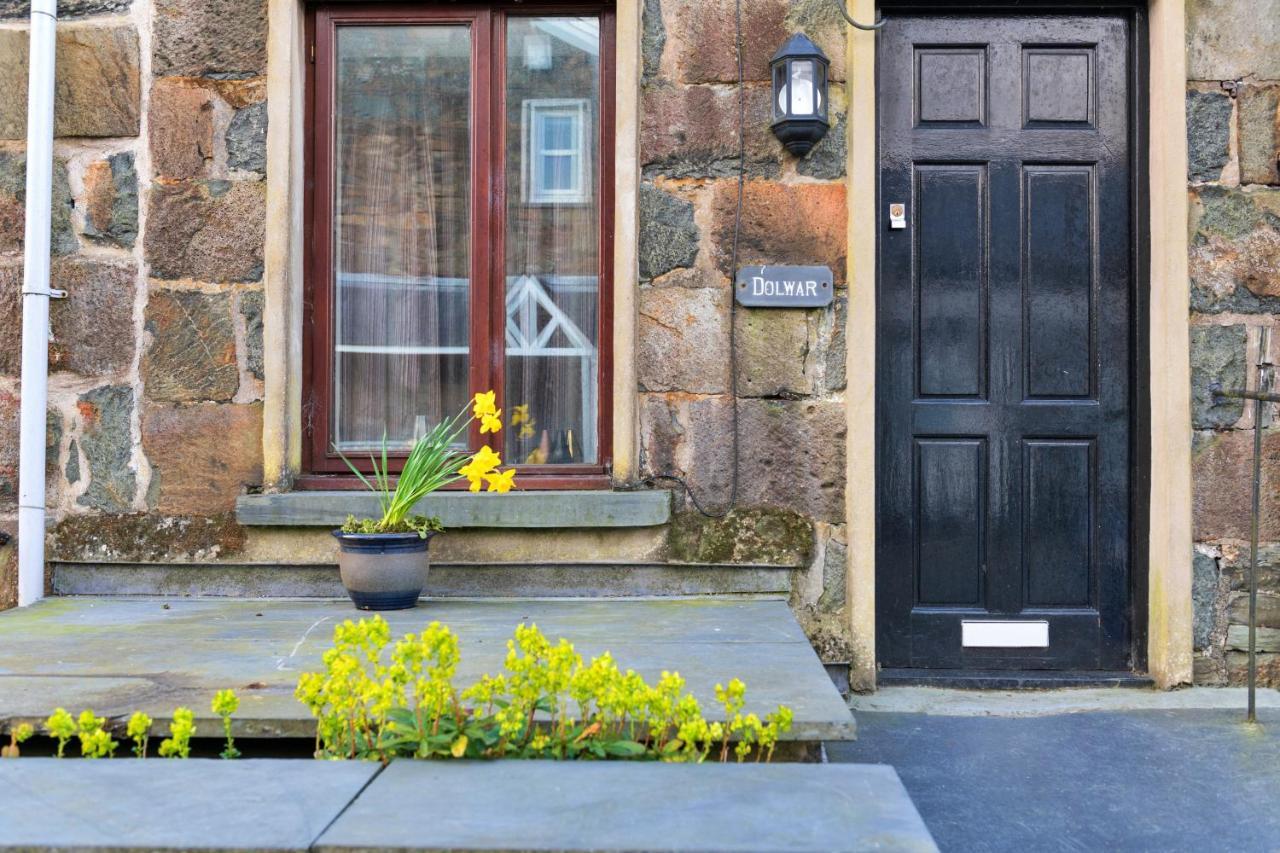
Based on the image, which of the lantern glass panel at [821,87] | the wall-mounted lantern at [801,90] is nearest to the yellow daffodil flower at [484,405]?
the wall-mounted lantern at [801,90]

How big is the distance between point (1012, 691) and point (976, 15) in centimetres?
241

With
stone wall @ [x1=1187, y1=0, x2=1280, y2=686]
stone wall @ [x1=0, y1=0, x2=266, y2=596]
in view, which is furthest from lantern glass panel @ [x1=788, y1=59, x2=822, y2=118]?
stone wall @ [x1=0, y1=0, x2=266, y2=596]

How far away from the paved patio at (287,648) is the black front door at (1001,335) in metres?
0.76

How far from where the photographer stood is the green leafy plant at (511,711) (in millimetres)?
2025

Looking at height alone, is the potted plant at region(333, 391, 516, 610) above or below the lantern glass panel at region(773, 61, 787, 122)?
below

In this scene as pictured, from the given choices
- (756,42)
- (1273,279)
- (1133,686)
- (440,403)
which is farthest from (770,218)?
(1133,686)

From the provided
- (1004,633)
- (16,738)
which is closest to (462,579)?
(16,738)

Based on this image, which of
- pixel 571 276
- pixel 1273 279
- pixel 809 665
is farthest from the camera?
pixel 571 276

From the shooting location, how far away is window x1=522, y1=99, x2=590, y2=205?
160 inches

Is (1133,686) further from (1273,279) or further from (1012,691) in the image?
(1273,279)

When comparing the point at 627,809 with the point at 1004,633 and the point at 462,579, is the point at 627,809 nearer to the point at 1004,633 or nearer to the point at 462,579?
the point at 462,579

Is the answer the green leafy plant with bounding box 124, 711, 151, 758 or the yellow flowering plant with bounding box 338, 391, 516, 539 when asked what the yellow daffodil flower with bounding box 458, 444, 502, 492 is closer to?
the yellow flowering plant with bounding box 338, 391, 516, 539

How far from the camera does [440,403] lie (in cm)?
409

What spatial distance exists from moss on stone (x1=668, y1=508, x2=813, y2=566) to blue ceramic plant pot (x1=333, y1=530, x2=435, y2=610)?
89cm
